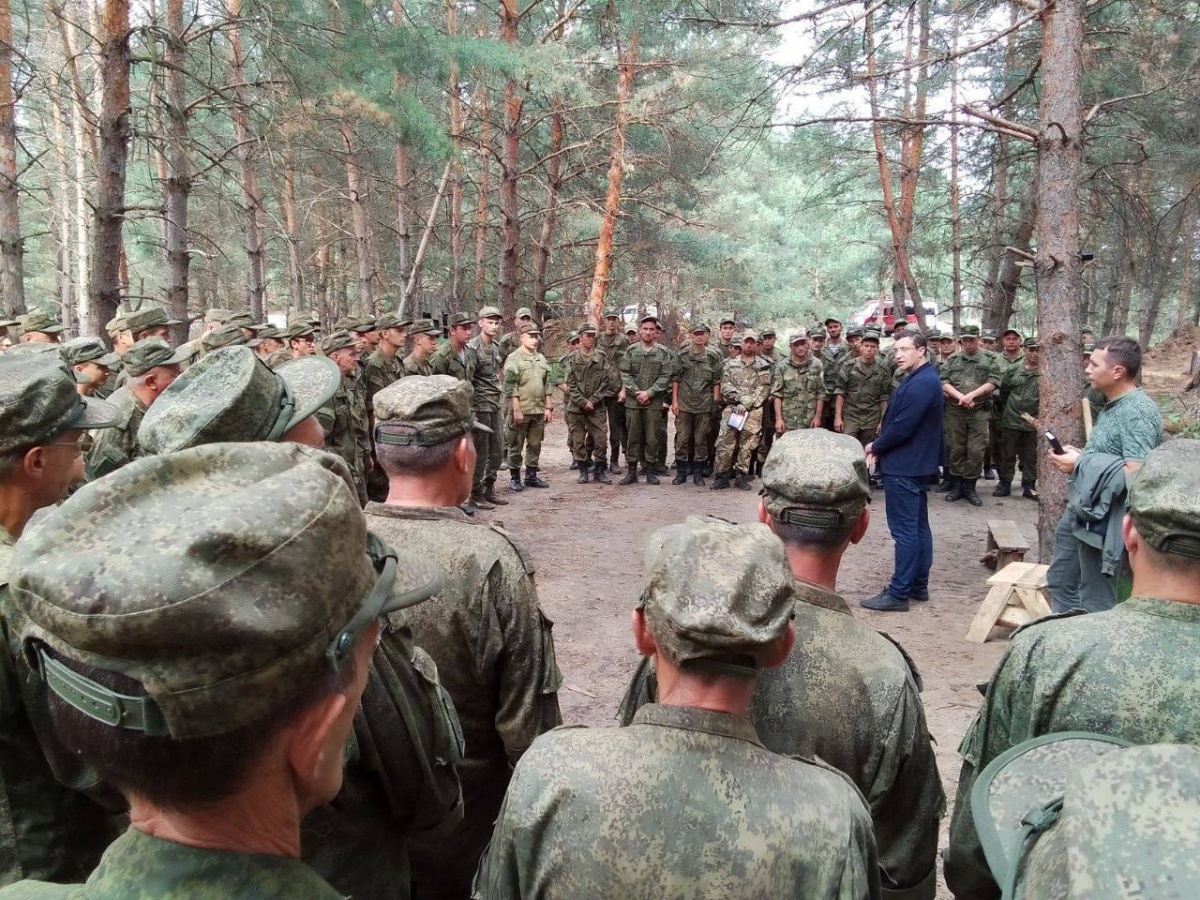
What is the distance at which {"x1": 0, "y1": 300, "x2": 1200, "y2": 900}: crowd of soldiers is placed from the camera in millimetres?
→ 836

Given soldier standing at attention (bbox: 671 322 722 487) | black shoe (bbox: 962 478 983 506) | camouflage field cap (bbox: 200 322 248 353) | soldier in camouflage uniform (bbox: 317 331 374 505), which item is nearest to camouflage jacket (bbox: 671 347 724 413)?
soldier standing at attention (bbox: 671 322 722 487)

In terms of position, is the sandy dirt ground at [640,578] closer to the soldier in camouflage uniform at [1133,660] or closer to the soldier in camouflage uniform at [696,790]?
the soldier in camouflage uniform at [1133,660]

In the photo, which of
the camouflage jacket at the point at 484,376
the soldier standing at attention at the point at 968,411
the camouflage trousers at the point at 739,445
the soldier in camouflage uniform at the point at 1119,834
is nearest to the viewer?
the soldier in camouflage uniform at the point at 1119,834

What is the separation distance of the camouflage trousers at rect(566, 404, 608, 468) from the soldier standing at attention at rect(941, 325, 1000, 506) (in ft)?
13.7

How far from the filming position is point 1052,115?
5.26m

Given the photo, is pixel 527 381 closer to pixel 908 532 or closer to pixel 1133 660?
pixel 908 532

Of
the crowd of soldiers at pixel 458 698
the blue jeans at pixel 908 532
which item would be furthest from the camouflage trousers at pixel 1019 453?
the crowd of soldiers at pixel 458 698

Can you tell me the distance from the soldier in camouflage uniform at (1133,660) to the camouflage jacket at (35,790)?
6.23 ft

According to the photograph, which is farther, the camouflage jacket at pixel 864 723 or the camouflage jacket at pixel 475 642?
the camouflage jacket at pixel 475 642

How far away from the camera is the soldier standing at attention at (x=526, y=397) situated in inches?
378

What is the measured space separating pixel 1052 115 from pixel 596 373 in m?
5.91

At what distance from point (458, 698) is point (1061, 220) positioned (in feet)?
16.7

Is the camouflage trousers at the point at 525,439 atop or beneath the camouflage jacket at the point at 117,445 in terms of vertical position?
beneath

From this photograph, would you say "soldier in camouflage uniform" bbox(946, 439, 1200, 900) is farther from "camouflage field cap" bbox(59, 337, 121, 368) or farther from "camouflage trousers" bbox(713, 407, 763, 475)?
"camouflage trousers" bbox(713, 407, 763, 475)
